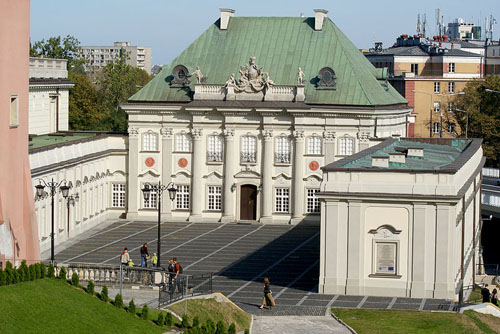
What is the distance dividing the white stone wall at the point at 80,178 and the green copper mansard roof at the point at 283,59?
5.23 metres

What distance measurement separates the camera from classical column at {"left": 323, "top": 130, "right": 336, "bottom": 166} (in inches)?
3735

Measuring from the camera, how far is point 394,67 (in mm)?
165750

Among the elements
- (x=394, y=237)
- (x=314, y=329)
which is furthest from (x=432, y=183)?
(x=314, y=329)

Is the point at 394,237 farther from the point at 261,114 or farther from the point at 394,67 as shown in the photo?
the point at 394,67

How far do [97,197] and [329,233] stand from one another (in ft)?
111

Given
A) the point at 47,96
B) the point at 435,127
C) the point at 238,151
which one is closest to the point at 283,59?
the point at 238,151

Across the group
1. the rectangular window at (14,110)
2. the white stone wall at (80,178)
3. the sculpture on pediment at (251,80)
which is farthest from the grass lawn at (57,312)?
the sculpture on pediment at (251,80)

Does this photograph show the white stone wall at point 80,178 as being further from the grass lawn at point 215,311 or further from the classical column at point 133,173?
the grass lawn at point 215,311

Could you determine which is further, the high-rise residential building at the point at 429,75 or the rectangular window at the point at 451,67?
the rectangular window at the point at 451,67

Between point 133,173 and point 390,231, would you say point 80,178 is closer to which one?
point 133,173

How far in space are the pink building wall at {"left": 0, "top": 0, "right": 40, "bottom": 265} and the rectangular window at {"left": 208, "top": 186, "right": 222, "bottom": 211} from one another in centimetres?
3763

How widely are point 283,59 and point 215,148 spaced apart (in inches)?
343

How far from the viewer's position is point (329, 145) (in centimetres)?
9494

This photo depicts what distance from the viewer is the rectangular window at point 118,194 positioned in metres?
97.6
